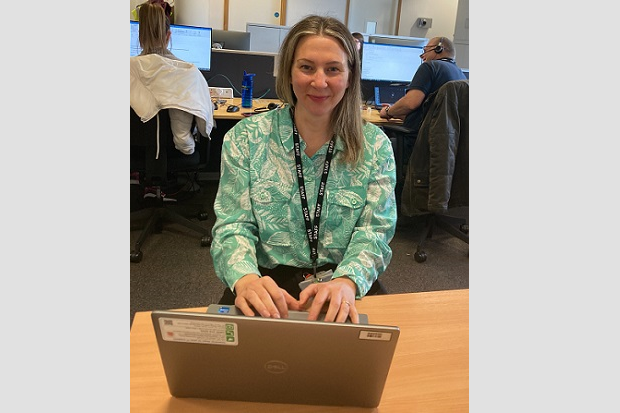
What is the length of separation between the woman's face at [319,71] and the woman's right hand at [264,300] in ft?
1.77

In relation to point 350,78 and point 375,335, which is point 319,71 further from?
point 375,335

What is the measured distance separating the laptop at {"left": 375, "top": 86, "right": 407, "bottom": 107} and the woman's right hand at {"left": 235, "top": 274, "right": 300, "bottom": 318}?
10.1ft

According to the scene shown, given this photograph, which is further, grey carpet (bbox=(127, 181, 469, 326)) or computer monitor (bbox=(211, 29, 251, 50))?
computer monitor (bbox=(211, 29, 251, 50))

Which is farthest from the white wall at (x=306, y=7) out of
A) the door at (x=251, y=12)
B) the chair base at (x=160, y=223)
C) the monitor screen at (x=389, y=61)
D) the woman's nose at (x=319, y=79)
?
the woman's nose at (x=319, y=79)

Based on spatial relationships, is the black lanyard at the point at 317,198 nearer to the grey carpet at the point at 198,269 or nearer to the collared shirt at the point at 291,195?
the collared shirt at the point at 291,195

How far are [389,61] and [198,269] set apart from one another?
2.36 metres

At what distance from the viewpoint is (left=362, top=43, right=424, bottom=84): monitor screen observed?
12.1 ft

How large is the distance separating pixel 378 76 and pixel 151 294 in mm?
2547

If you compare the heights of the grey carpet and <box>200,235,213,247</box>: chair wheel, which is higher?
<box>200,235,213,247</box>: chair wheel

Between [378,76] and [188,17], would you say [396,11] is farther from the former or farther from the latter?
[378,76]

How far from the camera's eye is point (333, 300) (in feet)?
2.89

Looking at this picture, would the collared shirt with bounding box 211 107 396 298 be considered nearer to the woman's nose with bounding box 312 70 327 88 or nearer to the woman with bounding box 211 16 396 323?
the woman with bounding box 211 16 396 323

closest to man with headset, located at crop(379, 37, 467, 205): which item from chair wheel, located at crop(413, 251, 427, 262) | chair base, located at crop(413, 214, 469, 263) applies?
chair base, located at crop(413, 214, 469, 263)

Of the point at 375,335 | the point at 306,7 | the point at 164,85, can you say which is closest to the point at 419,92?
the point at 164,85
